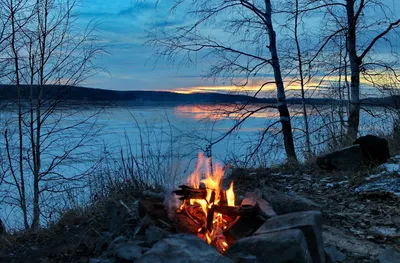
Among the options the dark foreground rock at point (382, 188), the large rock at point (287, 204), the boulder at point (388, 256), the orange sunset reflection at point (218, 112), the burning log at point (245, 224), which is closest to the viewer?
the boulder at point (388, 256)

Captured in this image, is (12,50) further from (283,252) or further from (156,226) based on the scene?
(283,252)

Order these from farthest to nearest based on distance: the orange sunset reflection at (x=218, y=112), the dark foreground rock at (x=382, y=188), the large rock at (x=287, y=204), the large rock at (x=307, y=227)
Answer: the orange sunset reflection at (x=218, y=112) < the dark foreground rock at (x=382, y=188) < the large rock at (x=287, y=204) < the large rock at (x=307, y=227)

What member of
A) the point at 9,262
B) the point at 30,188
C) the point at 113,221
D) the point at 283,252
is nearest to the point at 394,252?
the point at 283,252

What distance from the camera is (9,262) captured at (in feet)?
13.0

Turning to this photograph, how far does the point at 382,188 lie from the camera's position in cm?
493

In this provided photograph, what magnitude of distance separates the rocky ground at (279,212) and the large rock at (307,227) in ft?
0.82

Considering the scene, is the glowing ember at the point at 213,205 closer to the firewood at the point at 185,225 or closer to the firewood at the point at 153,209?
the firewood at the point at 185,225

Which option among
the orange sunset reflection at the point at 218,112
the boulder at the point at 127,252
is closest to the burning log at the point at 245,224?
the boulder at the point at 127,252

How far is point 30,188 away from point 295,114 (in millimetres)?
6780

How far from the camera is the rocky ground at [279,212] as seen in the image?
10.0 ft

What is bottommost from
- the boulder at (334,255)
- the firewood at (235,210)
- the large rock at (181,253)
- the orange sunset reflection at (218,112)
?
the boulder at (334,255)

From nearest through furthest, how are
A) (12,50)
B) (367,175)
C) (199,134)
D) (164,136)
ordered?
(367,175), (12,50), (164,136), (199,134)

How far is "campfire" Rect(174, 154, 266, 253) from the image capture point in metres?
3.18

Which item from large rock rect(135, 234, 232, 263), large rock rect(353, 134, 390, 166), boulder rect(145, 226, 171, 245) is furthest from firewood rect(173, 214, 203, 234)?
large rock rect(353, 134, 390, 166)
